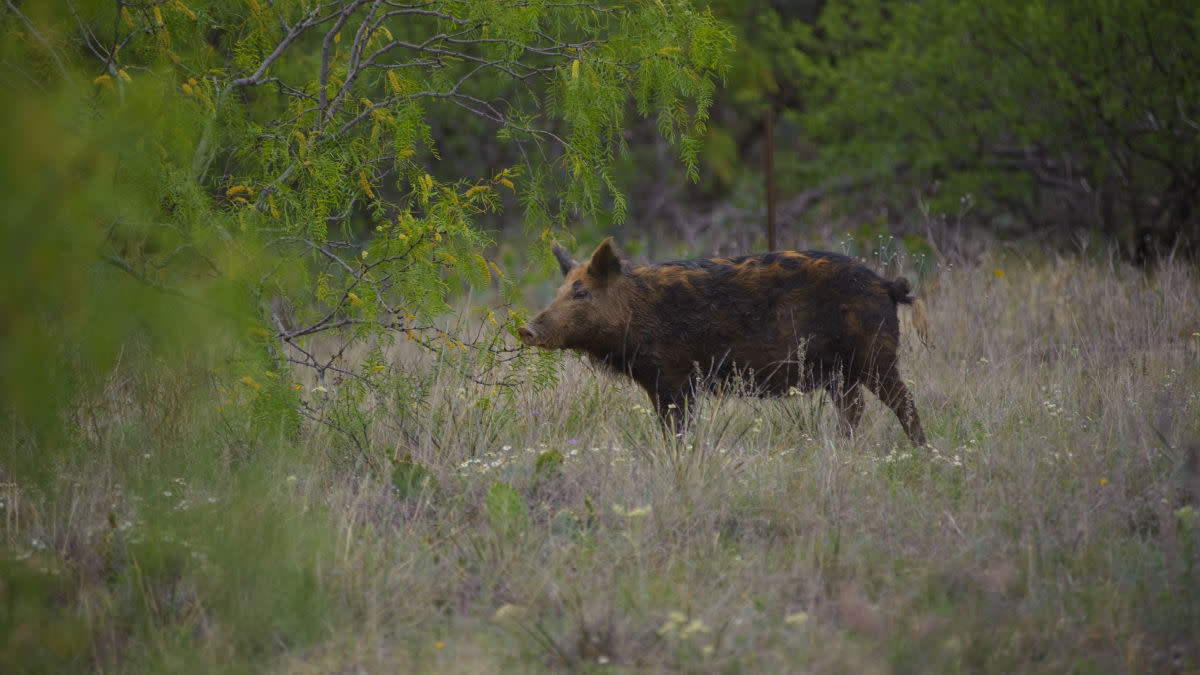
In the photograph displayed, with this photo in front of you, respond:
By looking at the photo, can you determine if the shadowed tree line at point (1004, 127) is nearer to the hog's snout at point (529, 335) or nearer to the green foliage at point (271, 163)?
the green foliage at point (271, 163)

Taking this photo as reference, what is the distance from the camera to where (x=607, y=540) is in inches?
175

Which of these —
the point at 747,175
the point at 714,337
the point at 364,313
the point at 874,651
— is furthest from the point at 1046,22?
the point at 874,651

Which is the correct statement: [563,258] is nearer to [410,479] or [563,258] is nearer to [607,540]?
[410,479]

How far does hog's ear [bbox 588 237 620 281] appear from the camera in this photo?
605 cm

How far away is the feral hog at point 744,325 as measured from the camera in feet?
20.0

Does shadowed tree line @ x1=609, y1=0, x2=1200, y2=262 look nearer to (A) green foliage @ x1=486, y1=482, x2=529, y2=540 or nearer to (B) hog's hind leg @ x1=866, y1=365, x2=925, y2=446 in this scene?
(B) hog's hind leg @ x1=866, y1=365, x2=925, y2=446

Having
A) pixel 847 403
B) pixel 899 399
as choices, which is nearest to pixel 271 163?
pixel 847 403

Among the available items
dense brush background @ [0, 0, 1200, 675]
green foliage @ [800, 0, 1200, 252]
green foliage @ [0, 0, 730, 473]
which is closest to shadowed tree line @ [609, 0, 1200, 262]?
green foliage @ [800, 0, 1200, 252]

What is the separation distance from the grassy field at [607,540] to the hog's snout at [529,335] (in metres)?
0.51

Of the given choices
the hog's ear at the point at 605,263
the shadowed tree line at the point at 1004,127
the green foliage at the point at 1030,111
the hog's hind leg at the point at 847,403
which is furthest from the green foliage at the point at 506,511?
the green foliage at the point at 1030,111

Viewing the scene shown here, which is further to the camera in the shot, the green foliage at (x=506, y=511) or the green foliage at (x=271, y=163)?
the green foliage at (x=506, y=511)

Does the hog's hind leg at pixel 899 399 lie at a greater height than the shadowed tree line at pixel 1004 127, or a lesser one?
lesser

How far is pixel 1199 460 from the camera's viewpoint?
14.8ft

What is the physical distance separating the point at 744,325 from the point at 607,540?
2.16 m
